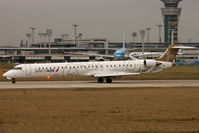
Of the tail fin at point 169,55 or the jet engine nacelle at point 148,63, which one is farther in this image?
the tail fin at point 169,55

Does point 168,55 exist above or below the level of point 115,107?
above

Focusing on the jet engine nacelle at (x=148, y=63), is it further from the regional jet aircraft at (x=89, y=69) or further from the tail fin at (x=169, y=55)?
the tail fin at (x=169, y=55)

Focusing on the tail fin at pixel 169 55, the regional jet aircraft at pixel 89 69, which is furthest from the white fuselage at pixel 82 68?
the tail fin at pixel 169 55

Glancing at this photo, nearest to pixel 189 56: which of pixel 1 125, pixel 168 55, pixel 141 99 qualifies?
pixel 168 55

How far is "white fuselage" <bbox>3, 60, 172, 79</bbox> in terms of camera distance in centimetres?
3788

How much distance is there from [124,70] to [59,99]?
16.6m

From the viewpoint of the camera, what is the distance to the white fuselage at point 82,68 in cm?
3788

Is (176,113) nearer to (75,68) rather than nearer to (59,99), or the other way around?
(59,99)

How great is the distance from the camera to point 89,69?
128ft

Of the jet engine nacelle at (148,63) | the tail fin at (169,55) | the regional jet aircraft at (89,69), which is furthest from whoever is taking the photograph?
the tail fin at (169,55)

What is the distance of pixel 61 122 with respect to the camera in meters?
16.2

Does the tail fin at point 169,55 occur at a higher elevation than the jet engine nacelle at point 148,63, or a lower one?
higher

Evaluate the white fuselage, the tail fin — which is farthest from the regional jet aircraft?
the tail fin

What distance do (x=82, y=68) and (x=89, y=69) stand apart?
29.3 inches
